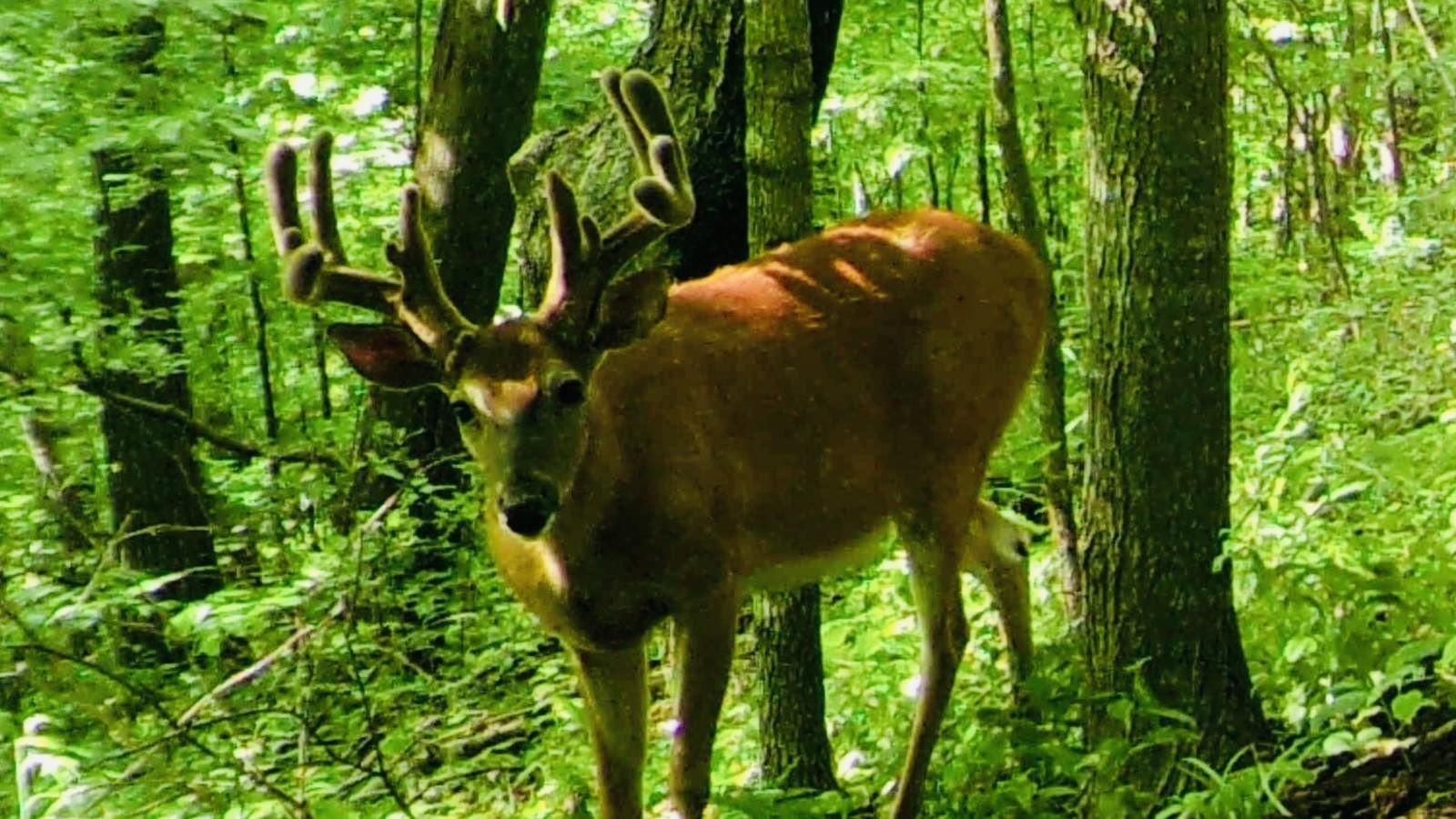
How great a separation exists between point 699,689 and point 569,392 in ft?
2.91

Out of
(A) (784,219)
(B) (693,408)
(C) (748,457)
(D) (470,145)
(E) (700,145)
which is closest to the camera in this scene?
(B) (693,408)

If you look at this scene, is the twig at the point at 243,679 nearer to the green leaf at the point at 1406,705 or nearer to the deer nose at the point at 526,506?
the deer nose at the point at 526,506

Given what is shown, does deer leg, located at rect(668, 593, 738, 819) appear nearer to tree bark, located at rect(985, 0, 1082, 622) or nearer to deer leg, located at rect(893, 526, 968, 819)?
deer leg, located at rect(893, 526, 968, 819)

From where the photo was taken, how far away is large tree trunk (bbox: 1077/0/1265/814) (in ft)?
12.8

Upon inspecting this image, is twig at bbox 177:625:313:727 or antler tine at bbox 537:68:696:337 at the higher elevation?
antler tine at bbox 537:68:696:337

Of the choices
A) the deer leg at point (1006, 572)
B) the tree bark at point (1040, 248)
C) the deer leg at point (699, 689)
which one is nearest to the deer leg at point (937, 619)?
the deer leg at point (1006, 572)

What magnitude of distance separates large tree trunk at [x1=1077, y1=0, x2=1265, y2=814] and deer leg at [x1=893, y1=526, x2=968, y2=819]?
0.66m

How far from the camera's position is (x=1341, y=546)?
5.56m

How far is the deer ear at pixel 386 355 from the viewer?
12.9ft

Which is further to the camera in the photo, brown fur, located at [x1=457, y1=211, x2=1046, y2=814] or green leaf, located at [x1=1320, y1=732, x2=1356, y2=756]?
brown fur, located at [x1=457, y1=211, x2=1046, y2=814]

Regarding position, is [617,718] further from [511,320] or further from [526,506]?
[511,320]

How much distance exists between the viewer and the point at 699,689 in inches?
161

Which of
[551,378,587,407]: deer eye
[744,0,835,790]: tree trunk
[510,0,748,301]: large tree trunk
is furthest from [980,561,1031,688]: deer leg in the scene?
[551,378,587,407]: deer eye

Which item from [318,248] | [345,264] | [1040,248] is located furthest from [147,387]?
[318,248]
